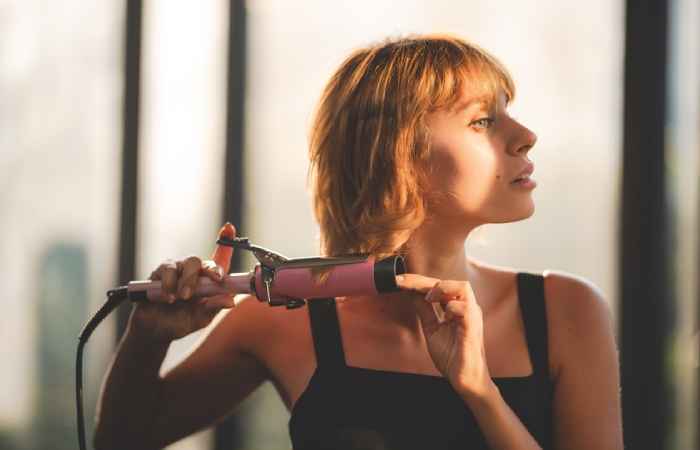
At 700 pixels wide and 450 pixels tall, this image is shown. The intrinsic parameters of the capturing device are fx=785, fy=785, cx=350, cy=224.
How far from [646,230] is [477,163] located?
0.84 m

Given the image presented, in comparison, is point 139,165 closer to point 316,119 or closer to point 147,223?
point 147,223

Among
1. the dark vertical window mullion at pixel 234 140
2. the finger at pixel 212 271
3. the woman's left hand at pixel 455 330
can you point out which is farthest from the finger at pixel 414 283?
the dark vertical window mullion at pixel 234 140

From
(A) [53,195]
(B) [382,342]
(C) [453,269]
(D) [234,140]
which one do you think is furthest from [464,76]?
(A) [53,195]

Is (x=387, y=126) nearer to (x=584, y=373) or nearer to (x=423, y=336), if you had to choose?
(x=423, y=336)

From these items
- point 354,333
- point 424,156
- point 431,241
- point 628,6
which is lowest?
point 354,333

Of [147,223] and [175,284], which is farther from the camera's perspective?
[147,223]

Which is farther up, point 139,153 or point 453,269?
point 139,153

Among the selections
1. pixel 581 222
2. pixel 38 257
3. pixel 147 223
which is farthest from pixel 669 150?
pixel 38 257

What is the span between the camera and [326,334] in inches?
40.8

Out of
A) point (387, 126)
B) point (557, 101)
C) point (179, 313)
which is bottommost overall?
point (179, 313)

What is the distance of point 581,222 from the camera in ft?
5.49

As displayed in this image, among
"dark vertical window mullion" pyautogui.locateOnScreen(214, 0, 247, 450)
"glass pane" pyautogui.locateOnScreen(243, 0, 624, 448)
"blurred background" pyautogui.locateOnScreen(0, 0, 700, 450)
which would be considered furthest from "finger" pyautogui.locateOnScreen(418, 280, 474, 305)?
"dark vertical window mullion" pyautogui.locateOnScreen(214, 0, 247, 450)

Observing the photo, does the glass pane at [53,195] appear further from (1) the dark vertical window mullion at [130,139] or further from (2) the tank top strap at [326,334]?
(2) the tank top strap at [326,334]

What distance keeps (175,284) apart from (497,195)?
40 cm
